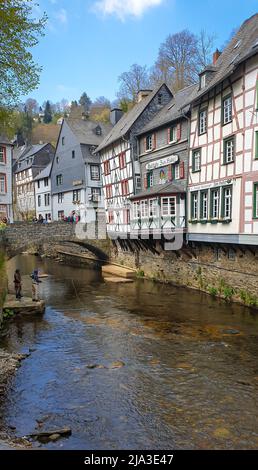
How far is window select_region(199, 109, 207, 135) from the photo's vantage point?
21.8m

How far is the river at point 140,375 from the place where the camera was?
8570mm

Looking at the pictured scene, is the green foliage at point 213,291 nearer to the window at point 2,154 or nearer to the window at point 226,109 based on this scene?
the window at point 226,109

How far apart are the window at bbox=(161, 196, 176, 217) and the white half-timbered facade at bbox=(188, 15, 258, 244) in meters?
1.13

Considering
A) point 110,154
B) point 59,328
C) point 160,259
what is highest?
point 110,154

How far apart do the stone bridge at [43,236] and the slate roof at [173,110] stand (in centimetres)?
1000

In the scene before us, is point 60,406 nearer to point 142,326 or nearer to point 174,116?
point 142,326

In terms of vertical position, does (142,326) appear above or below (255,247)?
below

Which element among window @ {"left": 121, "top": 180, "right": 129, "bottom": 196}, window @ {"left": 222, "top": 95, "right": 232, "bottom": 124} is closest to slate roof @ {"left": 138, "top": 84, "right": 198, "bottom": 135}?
window @ {"left": 121, "top": 180, "right": 129, "bottom": 196}

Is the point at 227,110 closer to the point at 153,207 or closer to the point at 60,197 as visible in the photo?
the point at 153,207

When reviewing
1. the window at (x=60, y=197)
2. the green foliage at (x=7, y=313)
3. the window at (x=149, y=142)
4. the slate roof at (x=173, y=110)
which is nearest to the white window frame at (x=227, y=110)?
the slate roof at (x=173, y=110)

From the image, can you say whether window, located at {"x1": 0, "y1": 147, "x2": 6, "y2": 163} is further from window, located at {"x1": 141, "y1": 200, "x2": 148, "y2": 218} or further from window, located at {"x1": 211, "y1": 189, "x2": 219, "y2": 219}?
window, located at {"x1": 211, "y1": 189, "x2": 219, "y2": 219}

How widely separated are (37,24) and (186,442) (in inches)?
577
